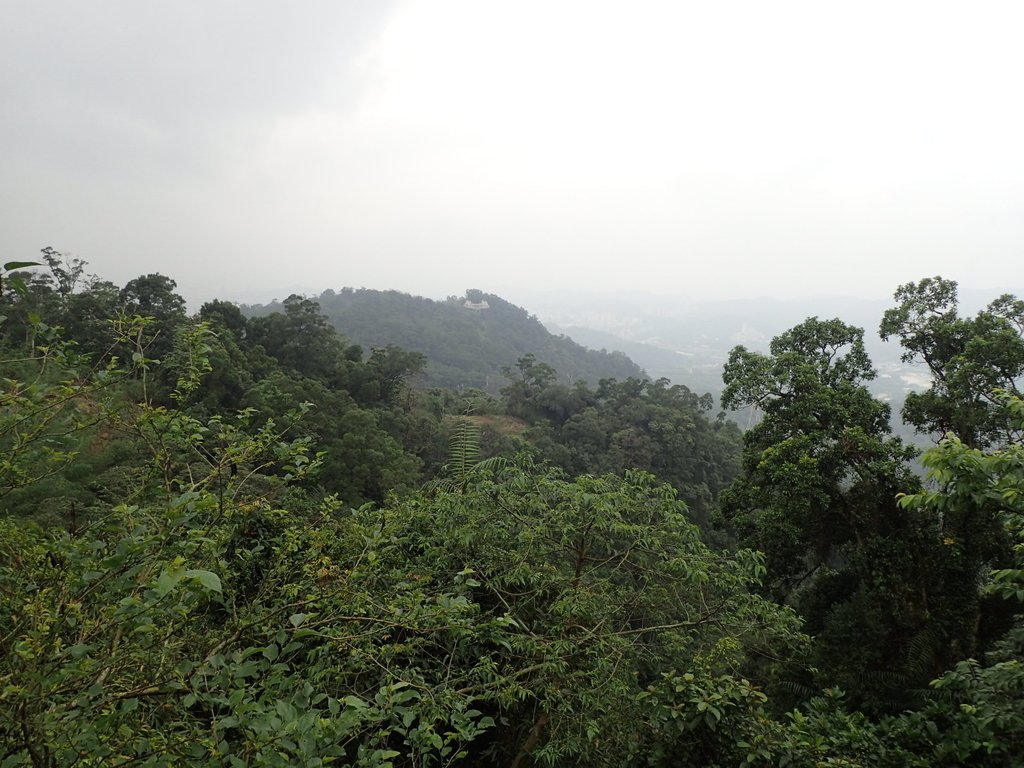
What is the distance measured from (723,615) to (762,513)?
497 centimetres

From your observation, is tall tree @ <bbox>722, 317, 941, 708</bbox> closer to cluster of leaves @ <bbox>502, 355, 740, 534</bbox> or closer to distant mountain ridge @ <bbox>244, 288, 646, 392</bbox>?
cluster of leaves @ <bbox>502, 355, 740, 534</bbox>

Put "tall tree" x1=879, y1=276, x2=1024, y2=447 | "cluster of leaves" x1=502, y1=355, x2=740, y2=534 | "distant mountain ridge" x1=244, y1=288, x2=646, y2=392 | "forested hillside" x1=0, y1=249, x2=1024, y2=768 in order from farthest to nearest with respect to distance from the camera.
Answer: "distant mountain ridge" x1=244, y1=288, x2=646, y2=392, "cluster of leaves" x1=502, y1=355, x2=740, y2=534, "tall tree" x1=879, y1=276, x2=1024, y2=447, "forested hillside" x1=0, y1=249, x2=1024, y2=768

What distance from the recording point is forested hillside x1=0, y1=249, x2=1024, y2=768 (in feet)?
5.10

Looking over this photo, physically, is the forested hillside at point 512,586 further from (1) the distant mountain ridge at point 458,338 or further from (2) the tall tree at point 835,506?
(1) the distant mountain ridge at point 458,338

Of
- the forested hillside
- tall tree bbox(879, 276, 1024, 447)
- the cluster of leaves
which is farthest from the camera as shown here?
the cluster of leaves

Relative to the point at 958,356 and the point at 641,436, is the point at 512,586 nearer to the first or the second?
the point at 958,356

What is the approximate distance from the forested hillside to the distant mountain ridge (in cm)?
5388

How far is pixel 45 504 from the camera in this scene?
340 inches

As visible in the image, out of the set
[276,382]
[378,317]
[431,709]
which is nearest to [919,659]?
[431,709]

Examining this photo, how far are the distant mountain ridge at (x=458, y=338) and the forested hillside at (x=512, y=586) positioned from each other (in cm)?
5388

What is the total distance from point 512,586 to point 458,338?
7622 cm

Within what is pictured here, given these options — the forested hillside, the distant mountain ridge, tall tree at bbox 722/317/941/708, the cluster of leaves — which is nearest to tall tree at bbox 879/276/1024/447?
the forested hillside

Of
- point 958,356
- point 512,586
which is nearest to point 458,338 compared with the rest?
point 958,356

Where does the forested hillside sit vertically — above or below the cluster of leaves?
above
